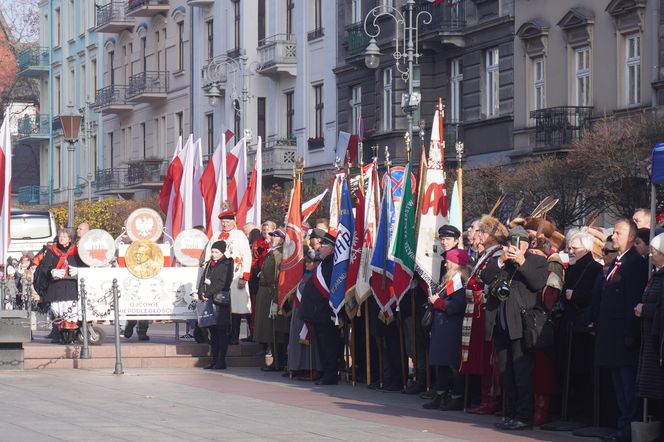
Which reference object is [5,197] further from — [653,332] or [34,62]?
[34,62]

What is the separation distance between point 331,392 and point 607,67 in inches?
598

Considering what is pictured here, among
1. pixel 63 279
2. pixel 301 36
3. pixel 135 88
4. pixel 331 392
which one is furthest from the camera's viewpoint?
pixel 135 88

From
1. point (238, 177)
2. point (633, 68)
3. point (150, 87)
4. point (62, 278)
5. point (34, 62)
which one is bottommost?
point (62, 278)

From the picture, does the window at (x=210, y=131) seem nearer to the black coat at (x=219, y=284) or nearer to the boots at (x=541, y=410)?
the black coat at (x=219, y=284)

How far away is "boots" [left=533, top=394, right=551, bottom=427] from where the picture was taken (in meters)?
14.0

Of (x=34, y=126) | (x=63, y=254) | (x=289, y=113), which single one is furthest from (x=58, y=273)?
(x=34, y=126)

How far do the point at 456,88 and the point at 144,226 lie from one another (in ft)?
49.6

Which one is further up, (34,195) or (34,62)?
(34,62)

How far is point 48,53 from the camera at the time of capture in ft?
250

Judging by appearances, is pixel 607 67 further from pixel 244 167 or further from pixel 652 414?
pixel 652 414

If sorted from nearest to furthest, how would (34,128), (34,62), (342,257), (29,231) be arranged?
(342,257) < (29,231) < (34,128) < (34,62)

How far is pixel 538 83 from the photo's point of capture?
1315 inches

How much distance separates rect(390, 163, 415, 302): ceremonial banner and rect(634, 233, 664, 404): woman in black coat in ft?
16.6

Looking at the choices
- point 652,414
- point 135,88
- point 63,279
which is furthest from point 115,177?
point 652,414
